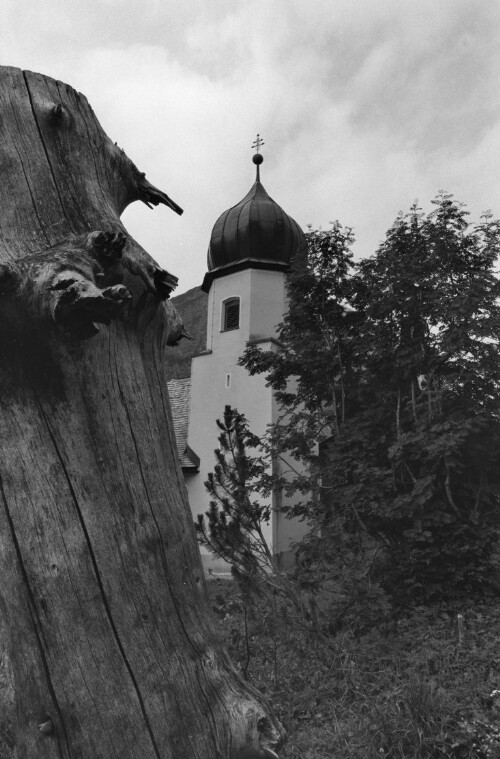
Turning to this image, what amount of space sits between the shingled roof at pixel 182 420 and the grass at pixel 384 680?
9503 mm

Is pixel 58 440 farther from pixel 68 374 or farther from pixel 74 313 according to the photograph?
pixel 74 313

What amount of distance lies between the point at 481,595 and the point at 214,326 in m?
11.9

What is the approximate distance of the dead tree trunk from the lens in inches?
54.7

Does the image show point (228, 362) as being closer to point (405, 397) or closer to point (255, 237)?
point (255, 237)

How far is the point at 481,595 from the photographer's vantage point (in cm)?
631

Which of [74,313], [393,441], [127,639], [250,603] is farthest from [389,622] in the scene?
[74,313]

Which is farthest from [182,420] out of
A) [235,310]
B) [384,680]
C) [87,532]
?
[87,532]

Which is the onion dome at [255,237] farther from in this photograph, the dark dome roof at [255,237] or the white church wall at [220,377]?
the white church wall at [220,377]

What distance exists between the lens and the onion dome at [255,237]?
16328 mm

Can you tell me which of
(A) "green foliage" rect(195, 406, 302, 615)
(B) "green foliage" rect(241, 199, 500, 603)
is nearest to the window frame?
(B) "green foliage" rect(241, 199, 500, 603)

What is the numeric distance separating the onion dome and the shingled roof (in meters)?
4.28

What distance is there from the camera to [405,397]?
24.1 ft

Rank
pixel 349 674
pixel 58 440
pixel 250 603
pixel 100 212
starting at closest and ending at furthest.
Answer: pixel 58 440
pixel 100 212
pixel 250 603
pixel 349 674

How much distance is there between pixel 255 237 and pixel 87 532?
15.6m
